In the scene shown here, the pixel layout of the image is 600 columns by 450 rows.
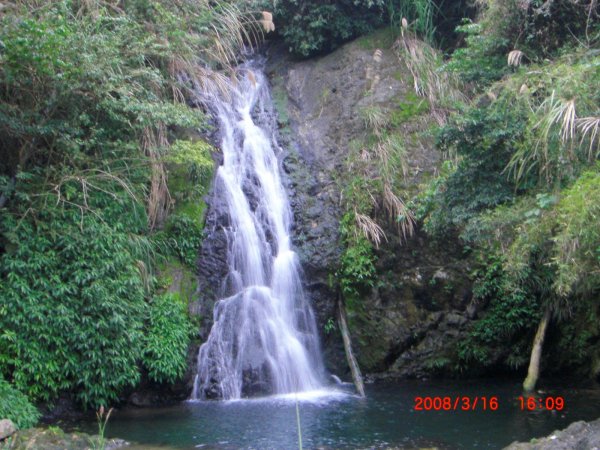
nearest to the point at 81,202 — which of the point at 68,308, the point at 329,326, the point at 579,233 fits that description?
the point at 68,308

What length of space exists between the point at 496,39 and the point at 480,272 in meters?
3.86

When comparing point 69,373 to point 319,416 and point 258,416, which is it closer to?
point 258,416

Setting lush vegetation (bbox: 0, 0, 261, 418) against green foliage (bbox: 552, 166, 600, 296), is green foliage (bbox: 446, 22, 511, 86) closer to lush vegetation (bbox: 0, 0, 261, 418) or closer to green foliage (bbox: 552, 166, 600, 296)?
green foliage (bbox: 552, 166, 600, 296)

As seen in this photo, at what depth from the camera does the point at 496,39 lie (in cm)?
1004

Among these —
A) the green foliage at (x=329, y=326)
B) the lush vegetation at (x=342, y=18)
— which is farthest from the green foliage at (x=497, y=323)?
the lush vegetation at (x=342, y=18)

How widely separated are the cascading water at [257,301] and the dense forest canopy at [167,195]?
0.70 m

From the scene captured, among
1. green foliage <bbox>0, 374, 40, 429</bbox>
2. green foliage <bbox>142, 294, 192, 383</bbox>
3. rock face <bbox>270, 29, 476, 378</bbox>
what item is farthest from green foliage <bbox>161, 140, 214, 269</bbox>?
green foliage <bbox>0, 374, 40, 429</bbox>

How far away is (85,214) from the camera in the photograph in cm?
987

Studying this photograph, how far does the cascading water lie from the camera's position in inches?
416

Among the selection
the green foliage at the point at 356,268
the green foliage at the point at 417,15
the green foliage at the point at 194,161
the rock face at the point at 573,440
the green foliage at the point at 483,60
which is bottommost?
the rock face at the point at 573,440

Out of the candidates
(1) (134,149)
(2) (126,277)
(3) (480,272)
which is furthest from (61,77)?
(3) (480,272)

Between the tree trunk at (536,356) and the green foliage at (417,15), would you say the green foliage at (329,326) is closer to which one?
the tree trunk at (536,356)
